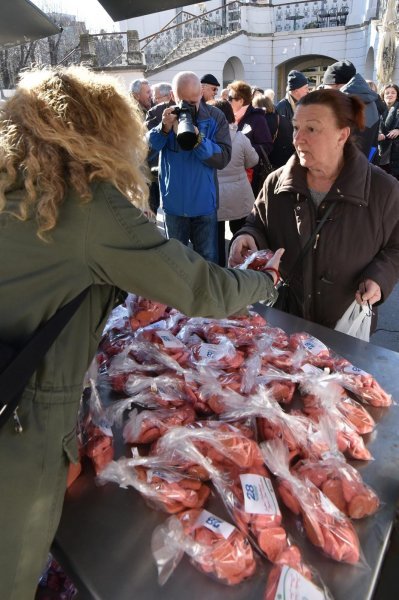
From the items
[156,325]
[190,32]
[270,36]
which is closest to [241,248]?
[156,325]

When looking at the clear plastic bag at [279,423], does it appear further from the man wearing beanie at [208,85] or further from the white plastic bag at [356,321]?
the man wearing beanie at [208,85]

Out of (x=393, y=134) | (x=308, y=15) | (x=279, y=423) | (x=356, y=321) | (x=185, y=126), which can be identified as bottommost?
(x=356, y=321)

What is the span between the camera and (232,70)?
2256 centimetres

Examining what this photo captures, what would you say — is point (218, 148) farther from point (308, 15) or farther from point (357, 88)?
point (308, 15)

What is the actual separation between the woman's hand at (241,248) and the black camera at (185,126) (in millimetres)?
1512

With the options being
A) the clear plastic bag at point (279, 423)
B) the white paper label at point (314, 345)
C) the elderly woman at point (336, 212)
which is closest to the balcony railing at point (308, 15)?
the elderly woman at point (336, 212)

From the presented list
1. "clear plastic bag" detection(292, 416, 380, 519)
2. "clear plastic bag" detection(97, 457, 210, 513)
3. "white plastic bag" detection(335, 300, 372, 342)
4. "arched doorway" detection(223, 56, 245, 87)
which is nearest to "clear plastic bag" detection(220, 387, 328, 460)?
"clear plastic bag" detection(292, 416, 380, 519)

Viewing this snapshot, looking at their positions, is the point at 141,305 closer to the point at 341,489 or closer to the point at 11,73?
the point at 341,489

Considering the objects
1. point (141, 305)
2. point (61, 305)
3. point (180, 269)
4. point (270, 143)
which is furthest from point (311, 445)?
point (270, 143)

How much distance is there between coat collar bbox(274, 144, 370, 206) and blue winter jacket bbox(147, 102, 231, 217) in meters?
1.84

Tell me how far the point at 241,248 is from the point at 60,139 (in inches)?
52.9

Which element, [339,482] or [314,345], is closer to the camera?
[339,482]

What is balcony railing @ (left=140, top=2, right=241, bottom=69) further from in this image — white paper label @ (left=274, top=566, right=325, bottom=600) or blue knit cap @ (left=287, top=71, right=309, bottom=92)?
white paper label @ (left=274, top=566, right=325, bottom=600)

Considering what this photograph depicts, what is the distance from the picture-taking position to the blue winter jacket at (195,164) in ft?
12.7
